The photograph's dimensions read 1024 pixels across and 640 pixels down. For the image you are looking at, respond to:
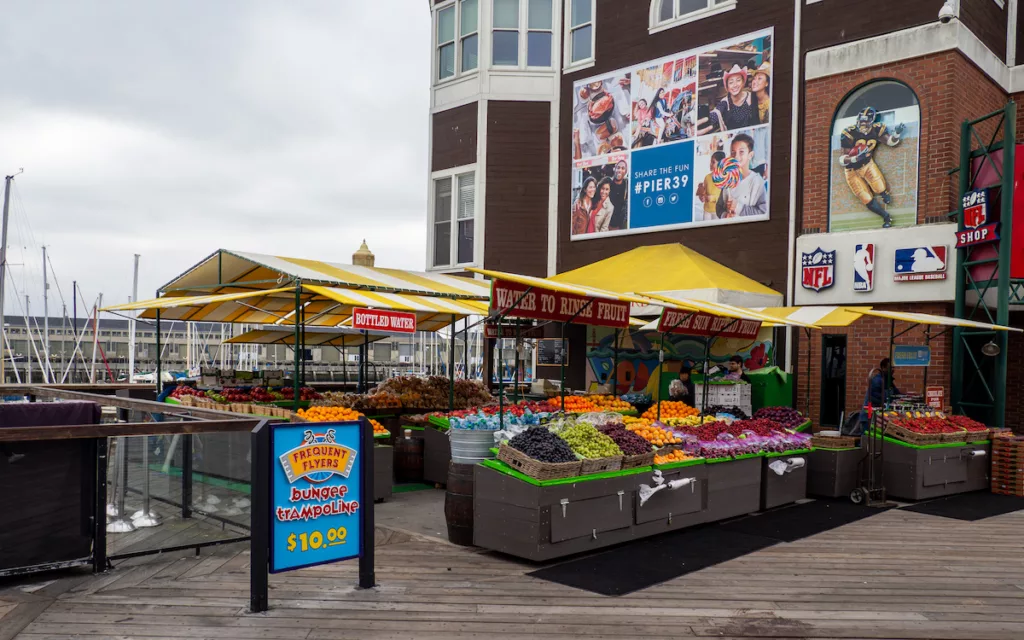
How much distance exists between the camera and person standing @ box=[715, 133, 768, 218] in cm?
1816

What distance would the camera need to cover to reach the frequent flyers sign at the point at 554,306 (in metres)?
8.97

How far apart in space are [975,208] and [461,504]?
1094cm

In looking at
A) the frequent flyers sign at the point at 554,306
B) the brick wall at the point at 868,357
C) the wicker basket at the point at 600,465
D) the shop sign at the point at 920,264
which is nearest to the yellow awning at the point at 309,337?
the frequent flyers sign at the point at 554,306

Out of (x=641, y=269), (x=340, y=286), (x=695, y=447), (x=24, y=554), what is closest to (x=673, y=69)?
(x=641, y=269)

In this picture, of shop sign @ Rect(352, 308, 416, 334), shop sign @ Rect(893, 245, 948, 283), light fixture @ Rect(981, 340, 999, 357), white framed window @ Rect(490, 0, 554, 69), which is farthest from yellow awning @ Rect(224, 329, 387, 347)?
light fixture @ Rect(981, 340, 999, 357)

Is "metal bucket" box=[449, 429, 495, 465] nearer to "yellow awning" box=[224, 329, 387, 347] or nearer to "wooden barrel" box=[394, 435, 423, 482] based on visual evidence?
"wooden barrel" box=[394, 435, 423, 482]

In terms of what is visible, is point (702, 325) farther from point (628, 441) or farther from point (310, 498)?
point (310, 498)

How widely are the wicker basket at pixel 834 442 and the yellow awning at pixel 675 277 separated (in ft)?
15.2

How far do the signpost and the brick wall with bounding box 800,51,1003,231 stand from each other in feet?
43.4

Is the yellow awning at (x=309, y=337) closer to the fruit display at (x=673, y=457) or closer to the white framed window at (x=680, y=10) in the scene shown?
the white framed window at (x=680, y=10)

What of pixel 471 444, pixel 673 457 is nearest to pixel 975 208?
pixel 673 457

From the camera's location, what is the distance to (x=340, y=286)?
1341 centimetres

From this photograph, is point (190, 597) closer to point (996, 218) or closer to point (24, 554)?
point (24, 554)

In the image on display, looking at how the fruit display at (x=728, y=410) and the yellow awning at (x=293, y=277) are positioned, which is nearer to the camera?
the yellow awning at (x=293, y=277)
